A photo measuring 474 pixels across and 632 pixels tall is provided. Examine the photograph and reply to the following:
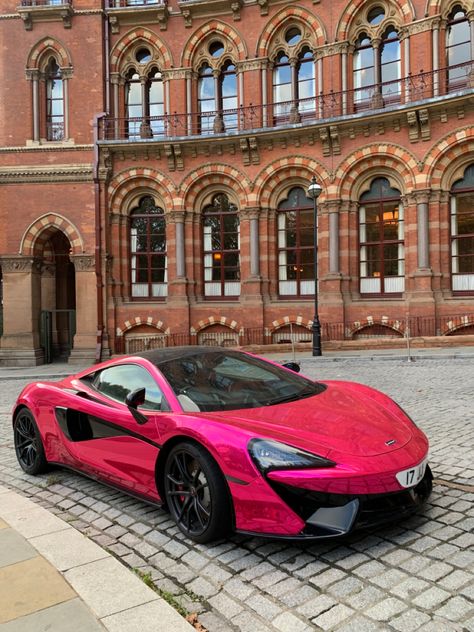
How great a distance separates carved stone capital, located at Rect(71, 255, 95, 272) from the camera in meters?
20.2

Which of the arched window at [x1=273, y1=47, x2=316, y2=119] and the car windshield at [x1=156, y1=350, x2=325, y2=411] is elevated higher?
the arched window at [x1=273, y1=47, x2=316, y2=119]

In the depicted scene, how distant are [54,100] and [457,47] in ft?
50.9

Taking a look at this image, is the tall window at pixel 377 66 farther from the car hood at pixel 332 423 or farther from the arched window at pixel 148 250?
the car hood at pixel 332 423

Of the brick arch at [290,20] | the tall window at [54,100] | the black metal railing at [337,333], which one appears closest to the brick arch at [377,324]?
the black metal railing at [337,333]

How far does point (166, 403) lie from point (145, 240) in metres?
18.2

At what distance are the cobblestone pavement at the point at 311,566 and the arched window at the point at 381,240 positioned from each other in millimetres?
14535

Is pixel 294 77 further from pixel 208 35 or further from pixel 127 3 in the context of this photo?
pixel 127 3

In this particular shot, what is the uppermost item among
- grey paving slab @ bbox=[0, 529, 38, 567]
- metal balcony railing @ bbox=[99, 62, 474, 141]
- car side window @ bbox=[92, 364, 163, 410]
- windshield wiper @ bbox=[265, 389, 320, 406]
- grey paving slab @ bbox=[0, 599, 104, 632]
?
metal balcony railing @ bbox=[99, 62, 474, 141]

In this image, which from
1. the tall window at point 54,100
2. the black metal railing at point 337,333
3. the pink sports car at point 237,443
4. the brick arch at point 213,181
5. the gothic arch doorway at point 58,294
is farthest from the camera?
the gothic arch doorway at point 58,294

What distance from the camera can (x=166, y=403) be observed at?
3.90 m

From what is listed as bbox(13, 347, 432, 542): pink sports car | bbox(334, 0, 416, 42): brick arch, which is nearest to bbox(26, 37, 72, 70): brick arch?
bbox(334, 0, 416, 42): brick arch

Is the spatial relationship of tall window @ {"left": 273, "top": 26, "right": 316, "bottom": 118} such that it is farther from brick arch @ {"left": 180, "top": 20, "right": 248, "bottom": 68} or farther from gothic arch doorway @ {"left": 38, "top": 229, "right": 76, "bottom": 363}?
gothic arch doorway @ {"left": 38, "top": 229, "right": 76, "bottom": 363}

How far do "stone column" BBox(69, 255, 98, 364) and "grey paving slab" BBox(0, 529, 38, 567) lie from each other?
55.3ft

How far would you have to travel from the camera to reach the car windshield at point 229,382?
394 cm
